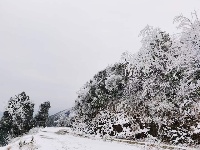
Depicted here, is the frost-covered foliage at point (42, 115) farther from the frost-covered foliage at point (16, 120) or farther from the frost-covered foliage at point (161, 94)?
the frost-covered foliage at point (161, 94)

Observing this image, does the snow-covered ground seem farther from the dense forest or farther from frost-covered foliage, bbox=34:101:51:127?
frost-covered foliage, bbox=34:101:51:127

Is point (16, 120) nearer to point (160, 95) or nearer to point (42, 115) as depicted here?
point (42, 115)

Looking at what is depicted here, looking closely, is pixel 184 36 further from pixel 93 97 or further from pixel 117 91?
pixel 93 97

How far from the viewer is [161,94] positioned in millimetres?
32844

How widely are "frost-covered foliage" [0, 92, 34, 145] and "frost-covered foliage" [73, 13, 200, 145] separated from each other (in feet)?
129

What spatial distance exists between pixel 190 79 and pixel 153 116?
11.4 meters

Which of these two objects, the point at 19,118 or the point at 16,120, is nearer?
the point at 16,120

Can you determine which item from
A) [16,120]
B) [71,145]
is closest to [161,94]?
[71,145]

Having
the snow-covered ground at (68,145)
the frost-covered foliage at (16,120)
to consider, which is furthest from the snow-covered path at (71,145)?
the frost-covered foliage at (16,120)

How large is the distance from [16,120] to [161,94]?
176 feet

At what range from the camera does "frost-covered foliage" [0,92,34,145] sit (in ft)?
263

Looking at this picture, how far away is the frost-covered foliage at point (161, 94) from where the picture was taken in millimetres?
22672

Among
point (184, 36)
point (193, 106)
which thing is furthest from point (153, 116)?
point (184, 36)

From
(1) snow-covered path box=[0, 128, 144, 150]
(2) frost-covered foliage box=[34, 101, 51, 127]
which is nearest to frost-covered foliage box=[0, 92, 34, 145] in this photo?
(2) frost-covered foliage box=[34, 101, 51, 127]
